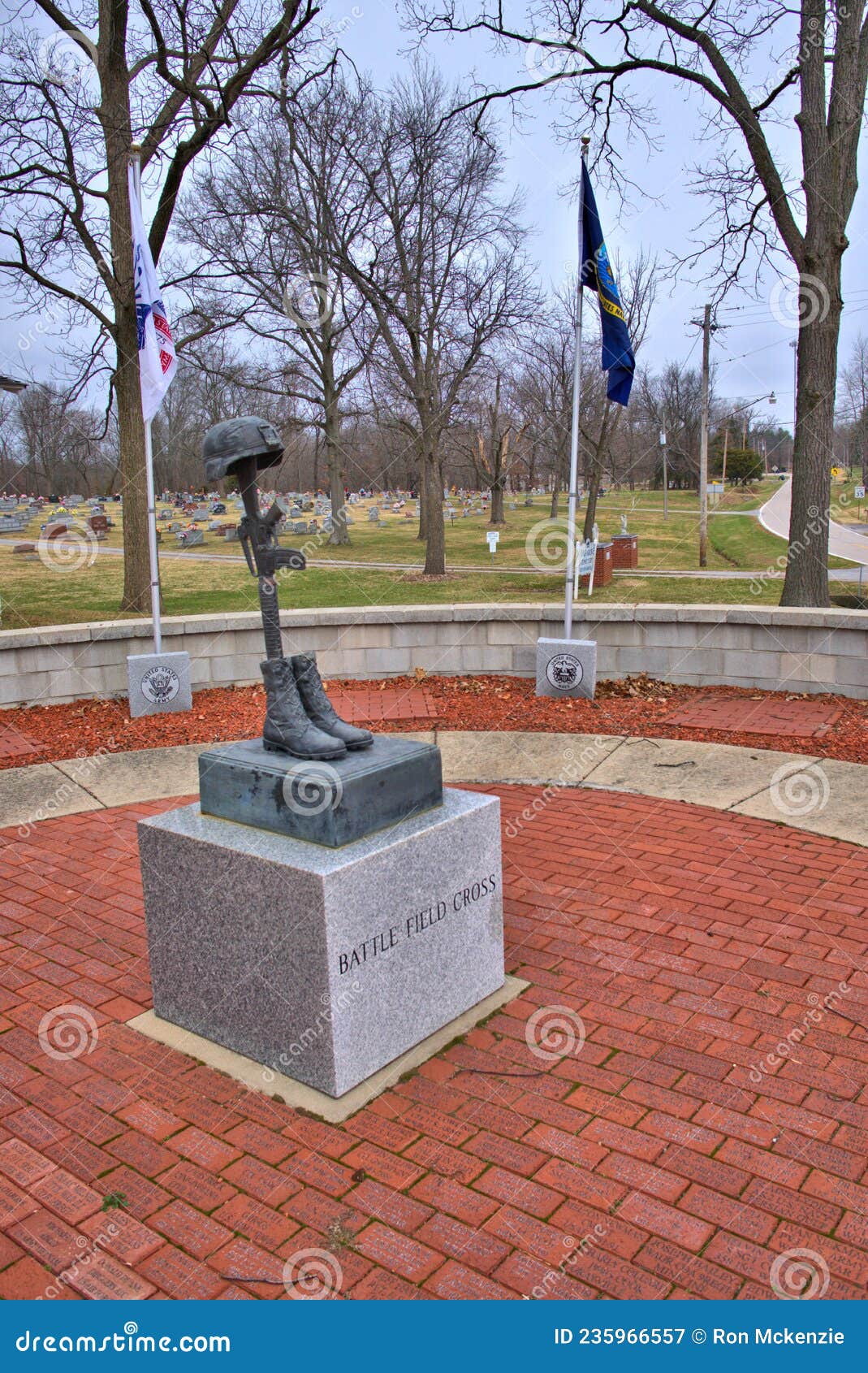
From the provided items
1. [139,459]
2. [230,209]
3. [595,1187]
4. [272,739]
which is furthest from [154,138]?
[595,1187]

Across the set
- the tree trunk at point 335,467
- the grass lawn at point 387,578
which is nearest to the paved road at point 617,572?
the grass lawn at point 387,578

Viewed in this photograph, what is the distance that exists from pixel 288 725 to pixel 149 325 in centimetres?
579

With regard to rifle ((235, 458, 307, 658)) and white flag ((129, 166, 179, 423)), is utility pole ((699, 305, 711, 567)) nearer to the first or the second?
white flag ((129, 166, 179, 423))

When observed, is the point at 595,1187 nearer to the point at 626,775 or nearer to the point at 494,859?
the point at 494,859

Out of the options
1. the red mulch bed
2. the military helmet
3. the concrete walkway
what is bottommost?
the concrete walkway

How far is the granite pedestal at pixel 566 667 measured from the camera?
8.50 meters

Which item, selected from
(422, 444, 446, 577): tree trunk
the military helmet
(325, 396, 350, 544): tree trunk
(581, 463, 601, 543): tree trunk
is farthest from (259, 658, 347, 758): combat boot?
(325, 396, 350, 544): tree trunk

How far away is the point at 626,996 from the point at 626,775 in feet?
9.51

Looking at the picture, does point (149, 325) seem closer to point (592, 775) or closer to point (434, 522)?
point (592, 775)

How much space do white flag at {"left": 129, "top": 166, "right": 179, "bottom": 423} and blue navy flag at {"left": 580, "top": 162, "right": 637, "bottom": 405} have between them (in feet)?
11.8

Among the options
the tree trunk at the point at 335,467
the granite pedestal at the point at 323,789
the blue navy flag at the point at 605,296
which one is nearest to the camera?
the granite pedestal at the point at 323,789

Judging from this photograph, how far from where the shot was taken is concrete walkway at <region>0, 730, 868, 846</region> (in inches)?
240

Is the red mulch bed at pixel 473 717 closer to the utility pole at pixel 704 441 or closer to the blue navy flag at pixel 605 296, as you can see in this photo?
the blue navy flag at pixel 605 296

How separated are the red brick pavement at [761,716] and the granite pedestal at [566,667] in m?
0.85
